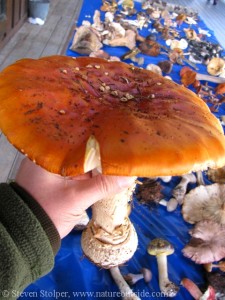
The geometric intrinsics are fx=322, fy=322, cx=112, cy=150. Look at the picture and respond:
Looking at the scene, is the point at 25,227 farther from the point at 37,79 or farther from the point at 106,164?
the point at 37,79

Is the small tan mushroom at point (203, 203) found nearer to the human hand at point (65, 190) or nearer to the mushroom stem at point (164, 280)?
the mushroom stem at point (164, 280)

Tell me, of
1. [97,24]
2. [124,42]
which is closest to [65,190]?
[124,42]

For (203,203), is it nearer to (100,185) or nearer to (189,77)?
(100,185)

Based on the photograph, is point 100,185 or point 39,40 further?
point 39,40

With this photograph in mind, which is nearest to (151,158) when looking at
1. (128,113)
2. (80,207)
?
(128,113)

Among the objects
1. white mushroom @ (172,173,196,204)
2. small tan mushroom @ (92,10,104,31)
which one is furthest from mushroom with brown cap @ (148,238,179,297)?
small tan mushroom @ (92,10,104,31)

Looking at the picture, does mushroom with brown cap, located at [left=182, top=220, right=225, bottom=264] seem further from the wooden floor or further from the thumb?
the wooden floor
